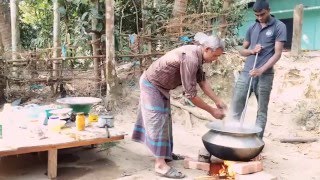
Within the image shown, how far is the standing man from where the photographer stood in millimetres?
4090

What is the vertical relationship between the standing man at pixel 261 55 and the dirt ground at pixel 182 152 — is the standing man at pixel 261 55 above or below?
above

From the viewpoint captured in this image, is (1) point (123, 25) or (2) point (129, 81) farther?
(1) point (123, 25)

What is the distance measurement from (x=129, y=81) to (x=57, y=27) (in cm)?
201

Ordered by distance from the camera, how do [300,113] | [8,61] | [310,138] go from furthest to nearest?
1. [8,61]
2. [300,113]
3. [310,138]

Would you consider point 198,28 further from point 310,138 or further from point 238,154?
point 238,154

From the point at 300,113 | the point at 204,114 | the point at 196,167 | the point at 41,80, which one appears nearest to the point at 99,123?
the point at 196,167

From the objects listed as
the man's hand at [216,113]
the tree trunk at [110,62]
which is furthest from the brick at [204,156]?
the tree trunk at [110,62]

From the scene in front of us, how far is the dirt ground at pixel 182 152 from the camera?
387cm

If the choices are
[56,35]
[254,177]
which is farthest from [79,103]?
[56,35]

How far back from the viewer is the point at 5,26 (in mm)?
8945

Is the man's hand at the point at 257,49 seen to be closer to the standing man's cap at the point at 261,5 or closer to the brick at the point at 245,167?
the standing man's cap at the point at 261,5

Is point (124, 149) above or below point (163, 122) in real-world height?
below

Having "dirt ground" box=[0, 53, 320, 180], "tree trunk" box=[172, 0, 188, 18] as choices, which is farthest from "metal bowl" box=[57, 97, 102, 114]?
"tree trunk" box=[172, 0, 188, 18]

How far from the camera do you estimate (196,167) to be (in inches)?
149
